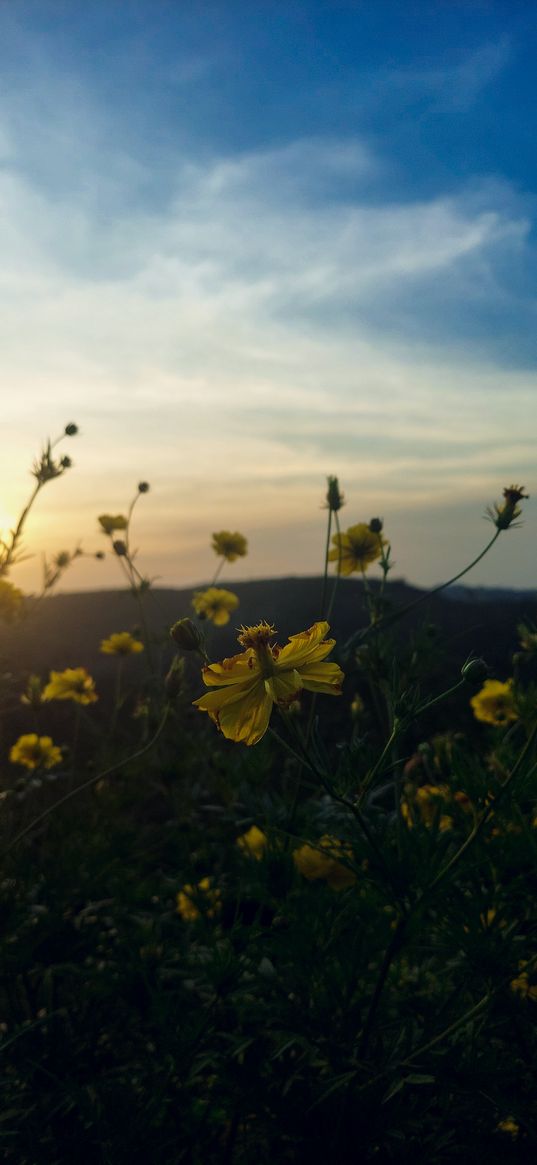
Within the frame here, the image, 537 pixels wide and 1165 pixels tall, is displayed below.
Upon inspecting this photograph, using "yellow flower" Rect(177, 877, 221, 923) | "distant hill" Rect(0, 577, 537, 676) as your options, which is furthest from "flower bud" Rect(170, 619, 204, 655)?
"distant hill" Rect(0, 577, 537, 676)

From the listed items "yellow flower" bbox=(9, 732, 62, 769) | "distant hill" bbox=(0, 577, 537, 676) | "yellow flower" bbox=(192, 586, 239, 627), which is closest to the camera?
"yellow flower" bbox=(9, 732, 62, 769)

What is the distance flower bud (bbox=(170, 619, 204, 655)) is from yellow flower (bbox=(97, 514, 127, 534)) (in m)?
2.20

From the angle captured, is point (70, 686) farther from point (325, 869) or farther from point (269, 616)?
point (269, 616)

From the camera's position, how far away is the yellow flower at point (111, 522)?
363cm

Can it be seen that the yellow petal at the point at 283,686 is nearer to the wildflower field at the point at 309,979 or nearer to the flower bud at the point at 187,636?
the wildflower field at the point at 309,979

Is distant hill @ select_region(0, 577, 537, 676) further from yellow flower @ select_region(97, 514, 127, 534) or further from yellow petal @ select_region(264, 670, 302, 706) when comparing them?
yellow petal @ select_region(264, 670, 302, 706)

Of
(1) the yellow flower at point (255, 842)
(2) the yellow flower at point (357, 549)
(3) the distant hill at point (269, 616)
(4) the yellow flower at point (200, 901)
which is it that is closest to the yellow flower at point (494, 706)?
(2) the yellow flower at point (357, 549)

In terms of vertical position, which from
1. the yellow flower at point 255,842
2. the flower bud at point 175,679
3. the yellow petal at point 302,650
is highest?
the yellow petal at point 302,650

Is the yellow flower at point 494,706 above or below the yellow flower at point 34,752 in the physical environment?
above

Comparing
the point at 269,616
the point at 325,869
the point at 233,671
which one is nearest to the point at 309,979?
the point at 325,869

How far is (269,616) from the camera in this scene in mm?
6438

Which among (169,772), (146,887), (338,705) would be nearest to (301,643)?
(146,887)

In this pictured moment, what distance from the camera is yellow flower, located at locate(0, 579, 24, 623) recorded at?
2.90 m

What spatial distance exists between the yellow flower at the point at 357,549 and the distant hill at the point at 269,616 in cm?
299
